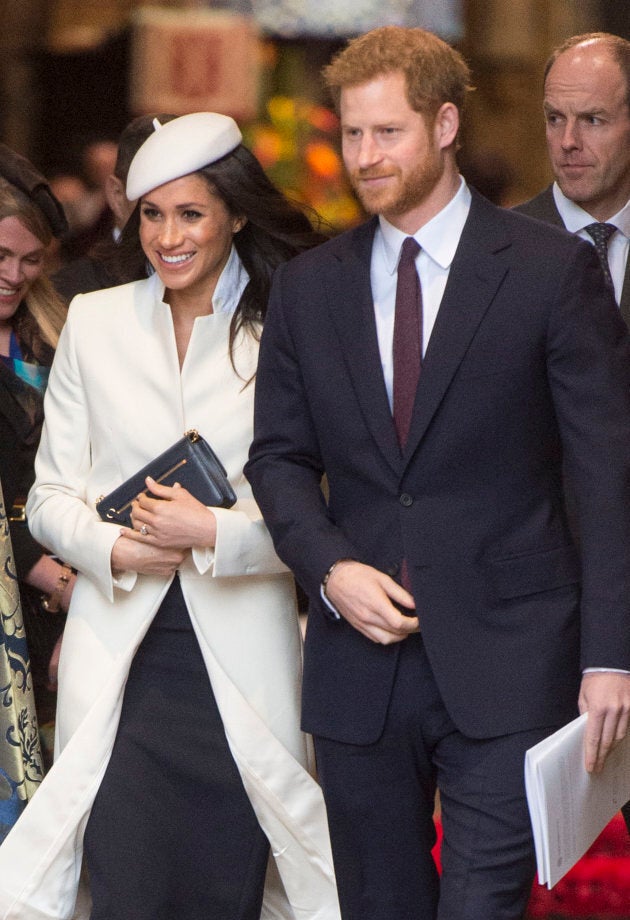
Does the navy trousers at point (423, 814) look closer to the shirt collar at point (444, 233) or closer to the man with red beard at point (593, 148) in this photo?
the shirt collar at point (444, 233)

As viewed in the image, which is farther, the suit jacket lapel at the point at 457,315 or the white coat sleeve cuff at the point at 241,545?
the white coat sleeve cuff at the point at 241,545

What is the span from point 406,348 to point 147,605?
90 centimetres

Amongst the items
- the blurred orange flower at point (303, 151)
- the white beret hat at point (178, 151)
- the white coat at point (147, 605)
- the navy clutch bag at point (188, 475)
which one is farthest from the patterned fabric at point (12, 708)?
the blurred orange flower at point (303, 151)

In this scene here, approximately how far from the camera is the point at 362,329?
3.09 meters

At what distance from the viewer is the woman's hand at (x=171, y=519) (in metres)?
3.39

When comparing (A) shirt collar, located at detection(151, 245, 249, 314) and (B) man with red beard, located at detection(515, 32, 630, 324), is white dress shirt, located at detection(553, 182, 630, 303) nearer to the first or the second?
(B) man with red beard, located at detection(515, 32, 630, 324)

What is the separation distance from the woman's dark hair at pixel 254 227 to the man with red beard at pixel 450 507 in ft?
1.70

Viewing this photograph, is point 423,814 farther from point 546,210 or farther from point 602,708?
Result: point 546,210

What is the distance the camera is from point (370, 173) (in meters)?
3.00

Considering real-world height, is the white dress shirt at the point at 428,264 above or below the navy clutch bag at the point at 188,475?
above

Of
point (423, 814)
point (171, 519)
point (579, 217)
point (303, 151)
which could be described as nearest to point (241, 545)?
point (171, 519)

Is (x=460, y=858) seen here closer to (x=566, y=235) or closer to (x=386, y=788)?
(x=386, y=788)

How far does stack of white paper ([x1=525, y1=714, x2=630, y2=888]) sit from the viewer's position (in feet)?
9.04

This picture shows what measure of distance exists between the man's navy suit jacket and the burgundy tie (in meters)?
0.03
